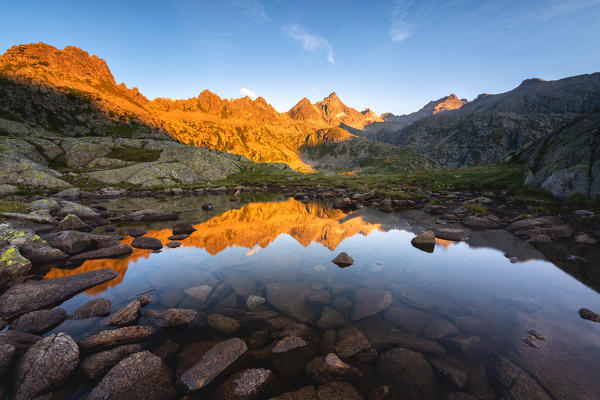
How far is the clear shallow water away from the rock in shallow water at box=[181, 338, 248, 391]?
84 cm

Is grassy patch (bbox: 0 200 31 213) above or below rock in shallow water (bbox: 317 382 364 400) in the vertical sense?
above

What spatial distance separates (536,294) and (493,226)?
492 inches

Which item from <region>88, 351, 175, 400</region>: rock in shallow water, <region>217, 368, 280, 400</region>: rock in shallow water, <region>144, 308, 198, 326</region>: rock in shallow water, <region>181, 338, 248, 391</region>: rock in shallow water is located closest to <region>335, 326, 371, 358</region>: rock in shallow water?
<region>217, 368, 280, 400</region>: rock in shallow water

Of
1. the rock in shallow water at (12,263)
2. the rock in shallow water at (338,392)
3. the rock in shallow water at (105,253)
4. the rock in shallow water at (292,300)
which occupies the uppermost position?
the rock in shallow water at (12,263)

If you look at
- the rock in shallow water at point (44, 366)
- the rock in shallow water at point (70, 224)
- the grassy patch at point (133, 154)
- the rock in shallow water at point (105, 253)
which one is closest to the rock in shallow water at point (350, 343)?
the rock in shallow water at point (44, 366)

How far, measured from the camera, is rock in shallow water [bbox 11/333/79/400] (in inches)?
197

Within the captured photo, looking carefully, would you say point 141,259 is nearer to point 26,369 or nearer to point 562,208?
point 26,369

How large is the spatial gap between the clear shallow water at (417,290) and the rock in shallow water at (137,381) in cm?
63

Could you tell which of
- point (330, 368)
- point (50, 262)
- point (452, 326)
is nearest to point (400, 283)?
point (452, 326)

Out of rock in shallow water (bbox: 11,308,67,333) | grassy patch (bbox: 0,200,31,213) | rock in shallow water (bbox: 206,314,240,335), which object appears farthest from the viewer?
grassy patch (bbox: 0,200,31,213)

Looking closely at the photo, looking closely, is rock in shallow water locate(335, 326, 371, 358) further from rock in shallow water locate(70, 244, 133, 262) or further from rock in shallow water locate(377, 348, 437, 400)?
rock in shallow water locate(70, 244, 133, 262)

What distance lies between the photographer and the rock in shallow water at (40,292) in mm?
8234

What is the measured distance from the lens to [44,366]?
5.39m

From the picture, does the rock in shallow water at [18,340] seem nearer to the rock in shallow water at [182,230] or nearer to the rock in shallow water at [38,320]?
the rock in shallow water at [38,320]
